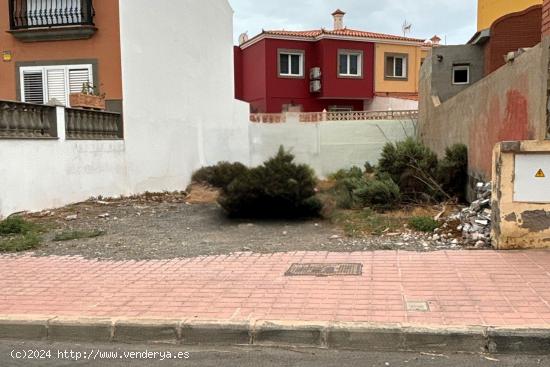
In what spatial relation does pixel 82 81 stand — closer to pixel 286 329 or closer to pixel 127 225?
pixel 127 225

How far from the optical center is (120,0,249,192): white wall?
51.5ft

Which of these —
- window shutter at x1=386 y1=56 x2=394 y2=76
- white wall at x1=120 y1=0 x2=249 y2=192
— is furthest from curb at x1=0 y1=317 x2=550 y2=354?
window shutter at x1=386 y1=56 x2=394 y2=76

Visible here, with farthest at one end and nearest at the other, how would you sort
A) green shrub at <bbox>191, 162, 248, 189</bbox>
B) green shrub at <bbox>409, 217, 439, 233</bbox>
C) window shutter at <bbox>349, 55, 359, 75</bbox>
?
window shutter at <bbox>349, 55, 359, 75</bbox>
green shrub at <bbox>191, 162, 248, 189</bbox>
green shrub at <bbox>409, 217, 439, 233</bbox>

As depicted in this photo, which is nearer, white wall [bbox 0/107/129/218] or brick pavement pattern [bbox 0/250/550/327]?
brick pavement pattern [bbox 0/250/550/327]

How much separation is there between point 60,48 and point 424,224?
39.6ft

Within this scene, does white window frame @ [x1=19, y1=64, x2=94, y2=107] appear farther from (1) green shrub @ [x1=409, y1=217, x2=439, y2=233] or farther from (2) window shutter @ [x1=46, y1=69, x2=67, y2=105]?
(1) green shrub @ [x1=409, y1=217, x2=439, y2=233]

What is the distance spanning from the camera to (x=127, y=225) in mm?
10594

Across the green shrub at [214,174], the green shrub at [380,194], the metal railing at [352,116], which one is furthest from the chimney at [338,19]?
the green shrub at [380,194]

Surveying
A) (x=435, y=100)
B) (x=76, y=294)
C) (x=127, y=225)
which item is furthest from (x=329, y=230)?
(x=435, y=100)

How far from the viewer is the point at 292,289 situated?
550 centimetres

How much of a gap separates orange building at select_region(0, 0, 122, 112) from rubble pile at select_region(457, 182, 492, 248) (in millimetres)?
10950

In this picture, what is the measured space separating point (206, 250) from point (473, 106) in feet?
23.6

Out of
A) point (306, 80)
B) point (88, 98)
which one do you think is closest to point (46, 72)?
point (88, 98)

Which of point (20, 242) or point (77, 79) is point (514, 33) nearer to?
point (77, 79)
